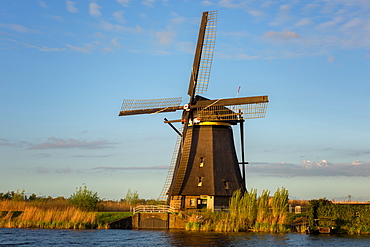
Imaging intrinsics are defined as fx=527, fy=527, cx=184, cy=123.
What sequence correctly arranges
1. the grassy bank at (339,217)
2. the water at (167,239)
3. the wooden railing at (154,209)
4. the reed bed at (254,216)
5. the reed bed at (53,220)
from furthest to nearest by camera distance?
1. the wooden railing at (154,209)
2. the reed bed at (53,220)
3. the reed bed at (254,216)
4. the grassy bank at (339,217)
5. the water at (167,239)

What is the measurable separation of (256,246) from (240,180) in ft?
50.8

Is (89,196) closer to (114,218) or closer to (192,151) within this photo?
(114,218)

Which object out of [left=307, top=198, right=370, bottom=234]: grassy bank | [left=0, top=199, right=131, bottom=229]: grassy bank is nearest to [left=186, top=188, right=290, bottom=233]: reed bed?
[left=307, top=198, right=370, bottom=234]: grassy bank

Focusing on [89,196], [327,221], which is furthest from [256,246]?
[89,196]

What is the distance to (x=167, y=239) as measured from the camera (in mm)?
30172

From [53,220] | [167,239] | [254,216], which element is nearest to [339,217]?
[254,216]

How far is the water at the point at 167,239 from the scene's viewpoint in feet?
91.1

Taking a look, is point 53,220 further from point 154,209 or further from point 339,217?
point 339,217

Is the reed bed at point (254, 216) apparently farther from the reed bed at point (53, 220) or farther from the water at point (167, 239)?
the reed bed at point (53, 220)

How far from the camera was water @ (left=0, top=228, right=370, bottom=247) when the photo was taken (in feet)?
91.1

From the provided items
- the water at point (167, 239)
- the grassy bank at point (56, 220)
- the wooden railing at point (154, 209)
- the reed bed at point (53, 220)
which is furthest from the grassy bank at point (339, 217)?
the reed bed at point (53, 220)

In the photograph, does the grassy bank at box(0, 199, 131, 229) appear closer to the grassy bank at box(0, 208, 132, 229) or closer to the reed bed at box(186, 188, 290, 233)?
the grassy bank at box(0, 208, 132, 229)

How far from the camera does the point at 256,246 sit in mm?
26453

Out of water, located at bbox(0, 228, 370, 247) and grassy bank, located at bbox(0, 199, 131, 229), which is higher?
grassy bank, located at bbox(0, 199, 131, 229)
